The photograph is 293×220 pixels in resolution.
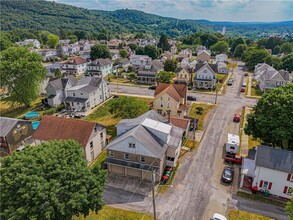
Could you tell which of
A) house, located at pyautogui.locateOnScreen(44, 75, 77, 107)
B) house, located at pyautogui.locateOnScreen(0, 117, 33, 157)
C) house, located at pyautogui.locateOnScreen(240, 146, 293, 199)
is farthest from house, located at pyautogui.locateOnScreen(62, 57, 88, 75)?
house, located at pyautogui.locateOnScreen(240, 146, 293, 199)

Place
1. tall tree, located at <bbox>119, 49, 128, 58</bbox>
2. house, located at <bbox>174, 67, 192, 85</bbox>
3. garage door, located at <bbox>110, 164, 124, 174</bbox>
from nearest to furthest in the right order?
garage door, located at <bbox>110, 164, 124, 174</bbox>, house, located at <bbox>174, 67, 192, 85</bbox>, tall tree, located at <bbox>119, 49, 128, 58</bbox>

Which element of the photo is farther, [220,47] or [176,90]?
[220,47]

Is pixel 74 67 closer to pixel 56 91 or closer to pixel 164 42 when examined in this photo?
pixel 56 91

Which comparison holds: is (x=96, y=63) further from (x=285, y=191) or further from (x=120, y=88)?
(x=285, y=191)

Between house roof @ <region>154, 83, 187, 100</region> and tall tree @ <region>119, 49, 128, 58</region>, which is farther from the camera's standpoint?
tall tree @ <region>119, 49, 128, 58</region>

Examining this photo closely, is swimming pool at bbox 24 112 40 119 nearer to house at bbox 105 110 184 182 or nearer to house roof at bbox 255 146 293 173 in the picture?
house at bbox 105 110 184 182

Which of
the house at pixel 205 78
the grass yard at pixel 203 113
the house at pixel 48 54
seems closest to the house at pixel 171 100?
the grass yard at pixel 203 113

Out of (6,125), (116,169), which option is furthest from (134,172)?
(6,125)
